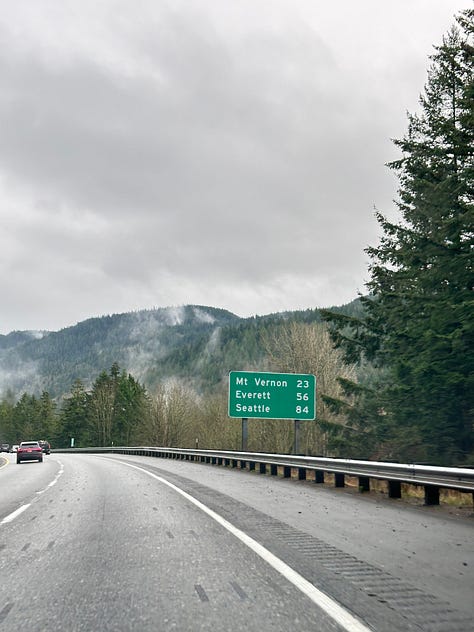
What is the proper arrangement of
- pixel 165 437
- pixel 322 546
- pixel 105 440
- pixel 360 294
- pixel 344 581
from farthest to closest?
pixel 105 440 < pixel 165 437 < pixel 360 294 < pixel 322 546 < pixel 344 581

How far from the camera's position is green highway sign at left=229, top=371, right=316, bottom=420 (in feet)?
96.1

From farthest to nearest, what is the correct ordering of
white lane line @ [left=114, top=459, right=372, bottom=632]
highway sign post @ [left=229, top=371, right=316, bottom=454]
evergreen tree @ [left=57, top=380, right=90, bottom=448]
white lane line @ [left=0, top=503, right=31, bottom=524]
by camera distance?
evergreen tree @ [left=57, top=380, right=90, bottom=448], highway sign post @ [left=229, top=371, right=316, bottom=454], white lane line @ [left=0, top=503, right=31, bottom=524], white lane line @ [left=114, top=459, right=372, bottom=632]

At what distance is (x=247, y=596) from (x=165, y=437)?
3120 inches

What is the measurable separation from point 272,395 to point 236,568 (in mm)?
23830

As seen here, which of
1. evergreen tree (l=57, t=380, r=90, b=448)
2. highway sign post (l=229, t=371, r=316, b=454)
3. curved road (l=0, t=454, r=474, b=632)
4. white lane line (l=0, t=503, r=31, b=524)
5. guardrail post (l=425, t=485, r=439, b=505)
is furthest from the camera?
evergreen tree (l=57, t=380, r=90, b=448)

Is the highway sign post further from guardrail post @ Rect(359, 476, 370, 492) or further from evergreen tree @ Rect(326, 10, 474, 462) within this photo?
guardrail post @ Rect(359, 476, 370, 492)

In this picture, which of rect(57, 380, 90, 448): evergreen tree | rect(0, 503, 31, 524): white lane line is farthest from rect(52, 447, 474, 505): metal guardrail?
rect(57, 380, 90, 448): evergreen tree

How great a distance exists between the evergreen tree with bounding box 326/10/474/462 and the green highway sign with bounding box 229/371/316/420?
9.59ft

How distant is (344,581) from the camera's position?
534cm

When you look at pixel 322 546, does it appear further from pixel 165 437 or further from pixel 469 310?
pixel 165 437

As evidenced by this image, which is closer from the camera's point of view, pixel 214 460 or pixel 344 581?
pixel 344 581

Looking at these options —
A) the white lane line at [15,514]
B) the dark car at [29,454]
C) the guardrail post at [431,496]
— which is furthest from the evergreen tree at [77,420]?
the guardrail post at [431,496]

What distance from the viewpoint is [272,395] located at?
97.3 ft

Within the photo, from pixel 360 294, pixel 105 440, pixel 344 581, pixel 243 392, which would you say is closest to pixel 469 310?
pixel 360 294
